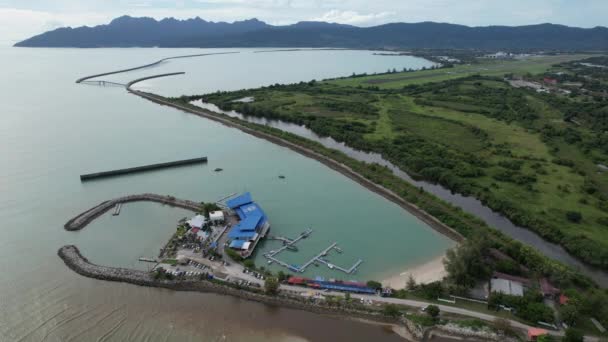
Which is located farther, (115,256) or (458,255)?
(115,256)

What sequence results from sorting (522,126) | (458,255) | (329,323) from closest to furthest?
1. (329,323)
2. (458,255)
3. (522,126)

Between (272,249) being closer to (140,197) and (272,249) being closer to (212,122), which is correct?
(140,197)

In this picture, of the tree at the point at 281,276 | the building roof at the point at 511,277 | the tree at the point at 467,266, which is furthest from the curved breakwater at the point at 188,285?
the building roof at the point at 511,277

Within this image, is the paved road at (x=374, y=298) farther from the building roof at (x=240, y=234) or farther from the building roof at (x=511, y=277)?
the building roof at (x=511, y=277)

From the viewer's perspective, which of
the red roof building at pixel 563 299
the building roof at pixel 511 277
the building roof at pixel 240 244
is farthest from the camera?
the building roof at pixel 240 244

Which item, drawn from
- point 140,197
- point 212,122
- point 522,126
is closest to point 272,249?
point 140,197

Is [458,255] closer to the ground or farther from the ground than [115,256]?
farther from the ground
